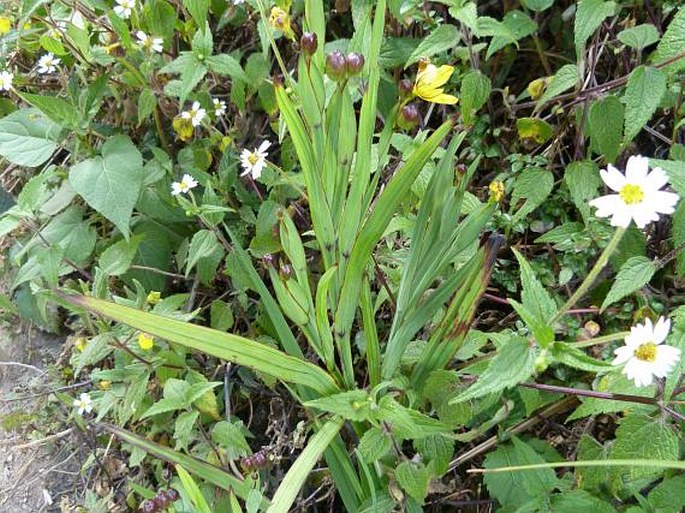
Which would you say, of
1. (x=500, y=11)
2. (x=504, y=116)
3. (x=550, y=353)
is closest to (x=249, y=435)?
(x=550, y=353)

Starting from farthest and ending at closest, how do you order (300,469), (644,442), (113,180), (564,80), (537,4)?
1. (113,180)
2. (537,4)
3. (564,80)
4. (300,469)
5. (644,442)

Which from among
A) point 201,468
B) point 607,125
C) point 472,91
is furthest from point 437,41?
point 201,468

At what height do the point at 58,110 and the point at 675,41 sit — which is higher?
the point at 675,41

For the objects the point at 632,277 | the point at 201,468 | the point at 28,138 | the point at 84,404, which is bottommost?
the point at 84,404

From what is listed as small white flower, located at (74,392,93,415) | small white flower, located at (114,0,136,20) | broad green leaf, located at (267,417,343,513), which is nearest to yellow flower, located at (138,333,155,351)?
small white flower, located at (74,392,93,415)

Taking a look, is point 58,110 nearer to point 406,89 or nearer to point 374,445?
point 406,89

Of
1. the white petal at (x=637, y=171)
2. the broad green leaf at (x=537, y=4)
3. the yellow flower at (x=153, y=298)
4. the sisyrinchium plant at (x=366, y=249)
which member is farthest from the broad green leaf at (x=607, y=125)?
the yellow flower at (x=153, y=298)

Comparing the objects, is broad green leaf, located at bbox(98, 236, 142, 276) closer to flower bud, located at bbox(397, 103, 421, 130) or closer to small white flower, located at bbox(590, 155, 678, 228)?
flower bud, located at bbox(397, 103, 421, 130)

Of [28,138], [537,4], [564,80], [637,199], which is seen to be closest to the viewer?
[637,199]
